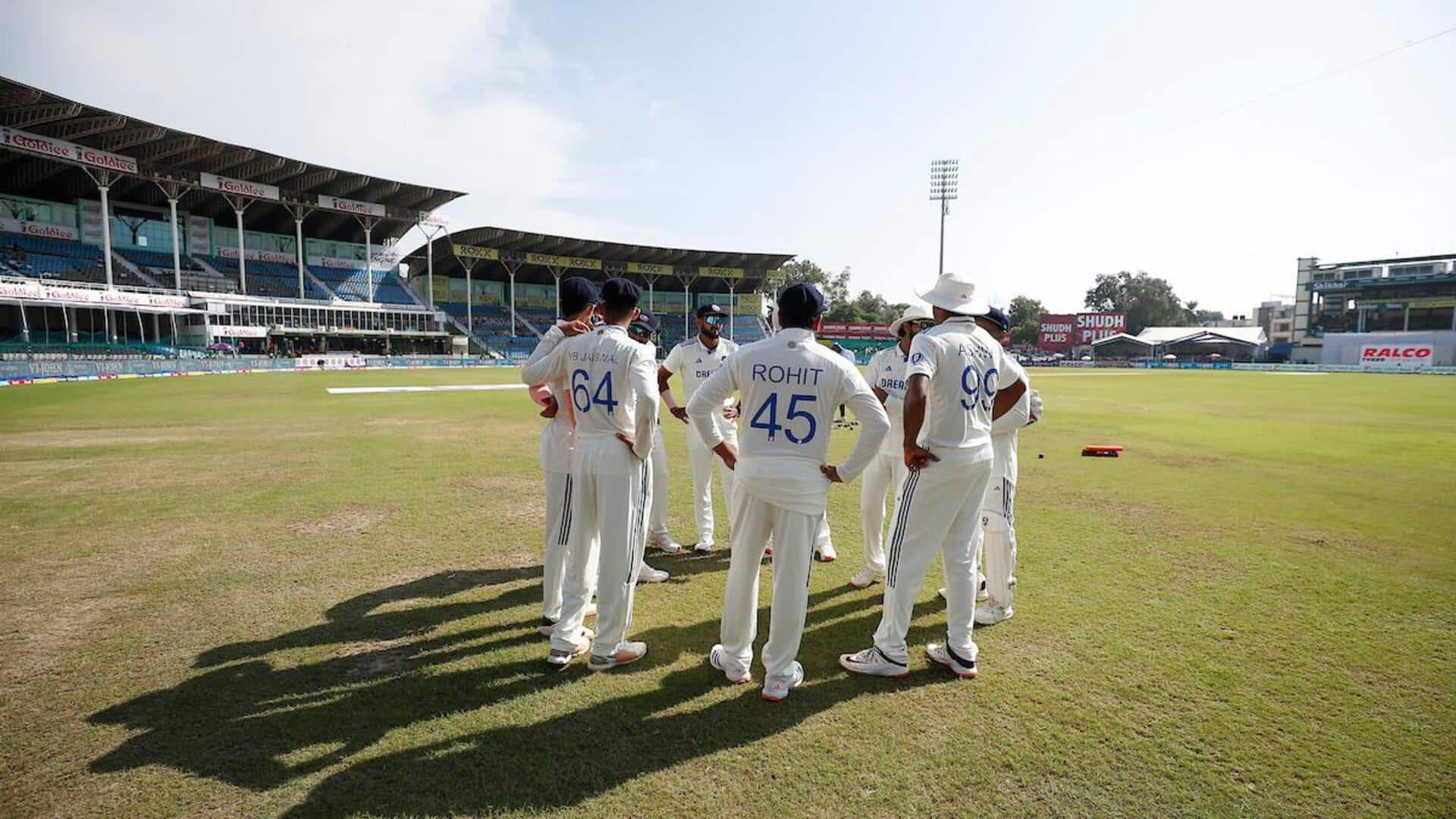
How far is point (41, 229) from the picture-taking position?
1925 inches

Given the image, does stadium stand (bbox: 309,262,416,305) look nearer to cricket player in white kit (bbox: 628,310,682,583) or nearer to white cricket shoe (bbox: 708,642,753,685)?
cricket player in white kit (bbox: 628,310,682,583)

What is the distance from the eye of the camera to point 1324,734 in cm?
342

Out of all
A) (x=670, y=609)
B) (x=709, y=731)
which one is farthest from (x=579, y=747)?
(x=670, y=609)

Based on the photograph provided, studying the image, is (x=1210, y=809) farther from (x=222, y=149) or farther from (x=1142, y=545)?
(x=222, y=149)

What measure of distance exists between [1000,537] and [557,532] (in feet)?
10.2

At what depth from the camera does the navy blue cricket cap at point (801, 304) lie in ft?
12.2

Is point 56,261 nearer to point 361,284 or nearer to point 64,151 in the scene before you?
point 64,151

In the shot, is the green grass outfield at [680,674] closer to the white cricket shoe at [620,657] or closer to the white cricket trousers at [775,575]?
the white cricket shoe at [620,657]

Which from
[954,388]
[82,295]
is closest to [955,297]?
[954,388]

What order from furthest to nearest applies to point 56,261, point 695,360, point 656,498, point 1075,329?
1. point 1075,329
2. point 56,261
3. point 695,360
4. point 656,498

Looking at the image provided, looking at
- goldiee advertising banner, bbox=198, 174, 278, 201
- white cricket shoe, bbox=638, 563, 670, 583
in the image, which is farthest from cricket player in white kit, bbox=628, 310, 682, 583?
goldiee advertising banner, bbox=198, 174, 278, 201

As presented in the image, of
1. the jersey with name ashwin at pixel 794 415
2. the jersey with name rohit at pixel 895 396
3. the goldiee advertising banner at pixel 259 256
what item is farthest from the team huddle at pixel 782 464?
the goldiee advertising banner at pixel 259 256

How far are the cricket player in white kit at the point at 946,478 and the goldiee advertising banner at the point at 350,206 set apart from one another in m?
66.6

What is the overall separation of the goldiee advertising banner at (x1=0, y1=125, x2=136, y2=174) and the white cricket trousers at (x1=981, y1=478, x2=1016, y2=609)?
58744 mm
